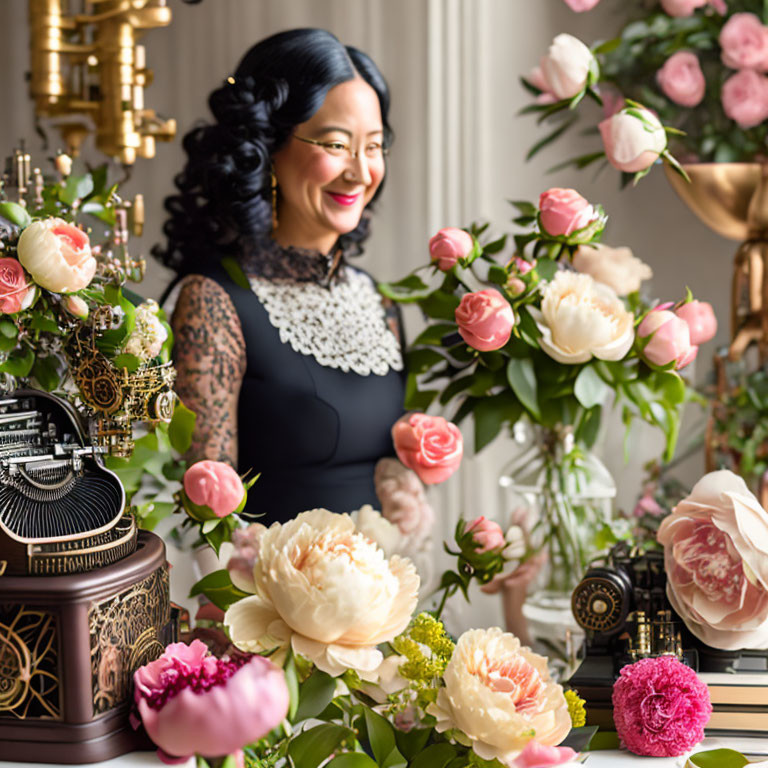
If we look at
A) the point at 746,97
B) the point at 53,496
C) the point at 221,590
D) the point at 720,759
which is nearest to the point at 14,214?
the point at 53,496

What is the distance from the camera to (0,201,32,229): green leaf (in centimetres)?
81

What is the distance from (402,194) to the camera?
78.2 inches

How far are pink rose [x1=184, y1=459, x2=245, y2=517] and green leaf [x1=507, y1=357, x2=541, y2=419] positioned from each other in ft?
1.29

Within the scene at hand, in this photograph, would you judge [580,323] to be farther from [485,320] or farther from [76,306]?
[76,306]

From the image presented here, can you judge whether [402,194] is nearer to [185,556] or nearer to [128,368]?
[185,556]

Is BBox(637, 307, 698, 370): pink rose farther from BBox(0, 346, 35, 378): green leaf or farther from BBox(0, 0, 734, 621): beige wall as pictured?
BBox(0, 0, 734, 621): beige wall

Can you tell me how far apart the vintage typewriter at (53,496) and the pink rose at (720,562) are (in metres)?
0.44

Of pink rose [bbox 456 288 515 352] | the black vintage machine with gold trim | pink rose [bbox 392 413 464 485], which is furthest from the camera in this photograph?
pink rose [bbox 392 413 464 485]

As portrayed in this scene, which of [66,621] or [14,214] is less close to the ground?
[14,214]

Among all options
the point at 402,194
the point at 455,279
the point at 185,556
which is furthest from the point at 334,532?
the point at 402,194

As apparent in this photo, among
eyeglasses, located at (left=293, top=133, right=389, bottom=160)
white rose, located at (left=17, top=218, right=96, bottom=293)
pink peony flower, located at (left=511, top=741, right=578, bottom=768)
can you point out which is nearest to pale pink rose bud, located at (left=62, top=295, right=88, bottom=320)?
white rose, located at (left=17, top=218, right=96, bottom=293)

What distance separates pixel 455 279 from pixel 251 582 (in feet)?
1.67

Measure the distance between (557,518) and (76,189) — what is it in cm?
69

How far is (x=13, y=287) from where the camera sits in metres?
0.77
